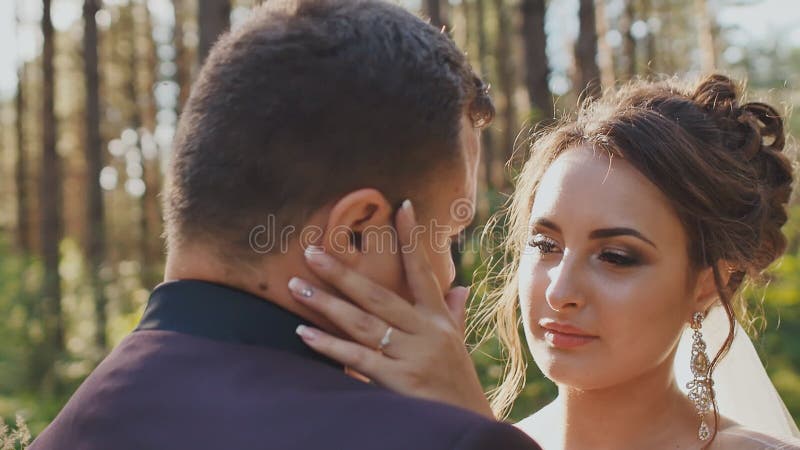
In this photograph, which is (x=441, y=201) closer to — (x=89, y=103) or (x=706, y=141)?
(x=706, y=141)

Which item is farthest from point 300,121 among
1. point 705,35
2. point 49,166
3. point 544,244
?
point 705,35

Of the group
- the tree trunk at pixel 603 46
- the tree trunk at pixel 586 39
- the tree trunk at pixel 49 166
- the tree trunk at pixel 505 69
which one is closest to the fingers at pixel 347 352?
the tree trunk at pixel 586 39

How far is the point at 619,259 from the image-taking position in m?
3.12

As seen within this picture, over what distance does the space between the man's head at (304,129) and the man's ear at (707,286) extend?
Result: 1.86 meters

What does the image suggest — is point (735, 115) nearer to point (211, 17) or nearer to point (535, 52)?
point (211, 17)

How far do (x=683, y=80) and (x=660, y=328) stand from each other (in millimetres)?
1156

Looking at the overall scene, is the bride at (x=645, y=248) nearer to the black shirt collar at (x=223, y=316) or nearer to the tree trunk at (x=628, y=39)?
the black shirt collar at (x=223, y=316)

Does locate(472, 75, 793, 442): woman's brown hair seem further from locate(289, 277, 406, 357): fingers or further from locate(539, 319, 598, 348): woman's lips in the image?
locate(289, 277, 406, 357): fingers

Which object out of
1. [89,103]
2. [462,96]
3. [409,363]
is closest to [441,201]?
[462,96]

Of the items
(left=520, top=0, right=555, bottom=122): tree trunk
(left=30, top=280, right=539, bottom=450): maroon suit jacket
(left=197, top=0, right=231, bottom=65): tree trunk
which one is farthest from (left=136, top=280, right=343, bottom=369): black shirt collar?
(left=520, top=0, right=555, bottom=122): tree trunk

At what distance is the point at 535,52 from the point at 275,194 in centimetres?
809

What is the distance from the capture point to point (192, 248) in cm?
174

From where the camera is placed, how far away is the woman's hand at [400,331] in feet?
5.69

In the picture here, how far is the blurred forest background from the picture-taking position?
8.24m
